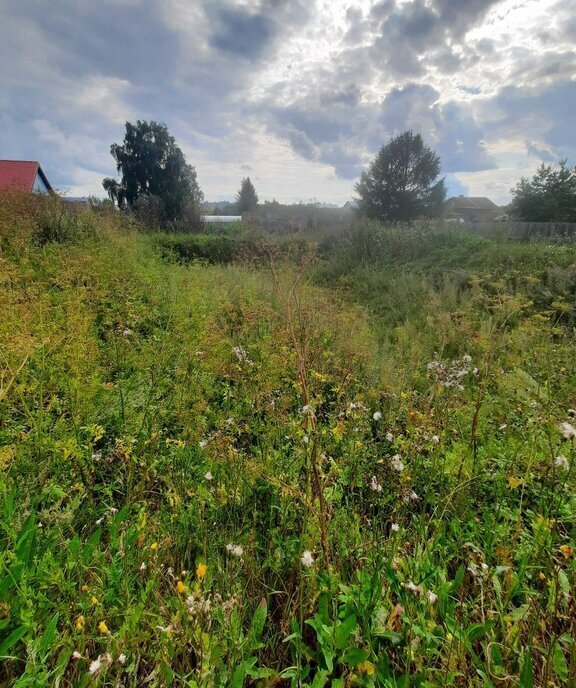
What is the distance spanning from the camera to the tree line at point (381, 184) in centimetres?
2261

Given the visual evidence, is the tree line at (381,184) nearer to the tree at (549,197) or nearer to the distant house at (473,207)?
the tree at (549,197)

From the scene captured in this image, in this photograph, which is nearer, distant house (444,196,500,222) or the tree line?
the tree line

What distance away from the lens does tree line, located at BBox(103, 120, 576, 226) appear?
22.6 m

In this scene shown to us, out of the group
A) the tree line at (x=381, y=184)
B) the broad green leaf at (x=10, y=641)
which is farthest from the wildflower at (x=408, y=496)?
the tree line at (x=381, y=184)

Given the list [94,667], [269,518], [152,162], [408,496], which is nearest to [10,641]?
[94,667]

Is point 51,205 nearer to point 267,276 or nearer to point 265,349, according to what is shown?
point 267,276

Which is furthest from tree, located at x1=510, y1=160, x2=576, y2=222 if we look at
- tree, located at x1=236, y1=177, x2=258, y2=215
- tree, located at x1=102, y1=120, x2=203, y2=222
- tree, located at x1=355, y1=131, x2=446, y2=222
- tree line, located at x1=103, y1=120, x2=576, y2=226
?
tree, located at x1=236, y1=177, x2=258, y2=215

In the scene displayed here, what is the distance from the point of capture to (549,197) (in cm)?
2272

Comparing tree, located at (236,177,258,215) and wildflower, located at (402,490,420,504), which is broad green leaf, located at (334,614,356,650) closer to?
wildflower, located at (402,490,420,504)

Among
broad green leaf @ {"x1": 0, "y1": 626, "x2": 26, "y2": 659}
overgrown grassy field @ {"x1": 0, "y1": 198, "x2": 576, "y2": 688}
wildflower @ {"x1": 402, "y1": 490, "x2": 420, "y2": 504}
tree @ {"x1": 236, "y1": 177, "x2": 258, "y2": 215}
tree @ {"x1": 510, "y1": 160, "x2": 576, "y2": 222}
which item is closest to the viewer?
broad green leaf @ {"x1": 0, "y1": 626, "x2": 26, "y2": 659}

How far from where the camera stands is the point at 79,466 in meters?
1.80

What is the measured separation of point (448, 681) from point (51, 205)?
888 centimetres

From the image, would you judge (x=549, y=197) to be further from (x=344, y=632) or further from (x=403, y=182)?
(x=344, y=632)

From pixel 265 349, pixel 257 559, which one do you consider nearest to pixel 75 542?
pixel 257 559
